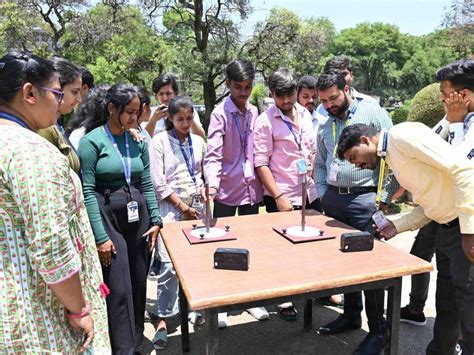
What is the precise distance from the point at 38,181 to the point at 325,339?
7.74ft

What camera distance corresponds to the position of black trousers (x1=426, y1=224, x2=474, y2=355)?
6.48 ft

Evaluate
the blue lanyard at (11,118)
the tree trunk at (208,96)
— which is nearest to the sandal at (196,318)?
the blue lanyard at (11,118)

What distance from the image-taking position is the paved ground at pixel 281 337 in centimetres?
277

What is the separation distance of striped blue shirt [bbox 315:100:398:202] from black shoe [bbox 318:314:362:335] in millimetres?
925

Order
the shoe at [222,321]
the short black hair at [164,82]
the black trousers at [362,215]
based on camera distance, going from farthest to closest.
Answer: the short black hair at [164,82]
the shoe at [222,321]
the black trousers at [362,215]

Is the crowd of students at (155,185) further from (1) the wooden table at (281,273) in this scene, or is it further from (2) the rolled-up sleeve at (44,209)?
(1) the wooden table at (281,273)

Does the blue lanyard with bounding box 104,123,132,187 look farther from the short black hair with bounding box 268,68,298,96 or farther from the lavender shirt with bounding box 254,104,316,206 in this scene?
the short black hair with bounding box 268,68,298,96

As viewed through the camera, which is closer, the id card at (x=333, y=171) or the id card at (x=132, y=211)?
the id card at (x=132, y=211)

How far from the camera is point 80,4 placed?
657 inches

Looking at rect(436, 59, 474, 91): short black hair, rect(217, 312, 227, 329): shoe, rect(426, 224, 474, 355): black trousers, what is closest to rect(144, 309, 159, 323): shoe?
rect(217, 312, 227, 329): shoe

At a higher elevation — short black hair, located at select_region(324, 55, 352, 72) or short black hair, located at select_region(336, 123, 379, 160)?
short black hair, located at select_region(324, 55, 352, 72)

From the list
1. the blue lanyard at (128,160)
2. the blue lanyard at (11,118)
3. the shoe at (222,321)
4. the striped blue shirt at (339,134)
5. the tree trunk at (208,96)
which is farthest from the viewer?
the tree trunk at (208,96)

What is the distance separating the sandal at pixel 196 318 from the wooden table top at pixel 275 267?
1091mm

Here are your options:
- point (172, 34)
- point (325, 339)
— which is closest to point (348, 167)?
point (325, 339)
